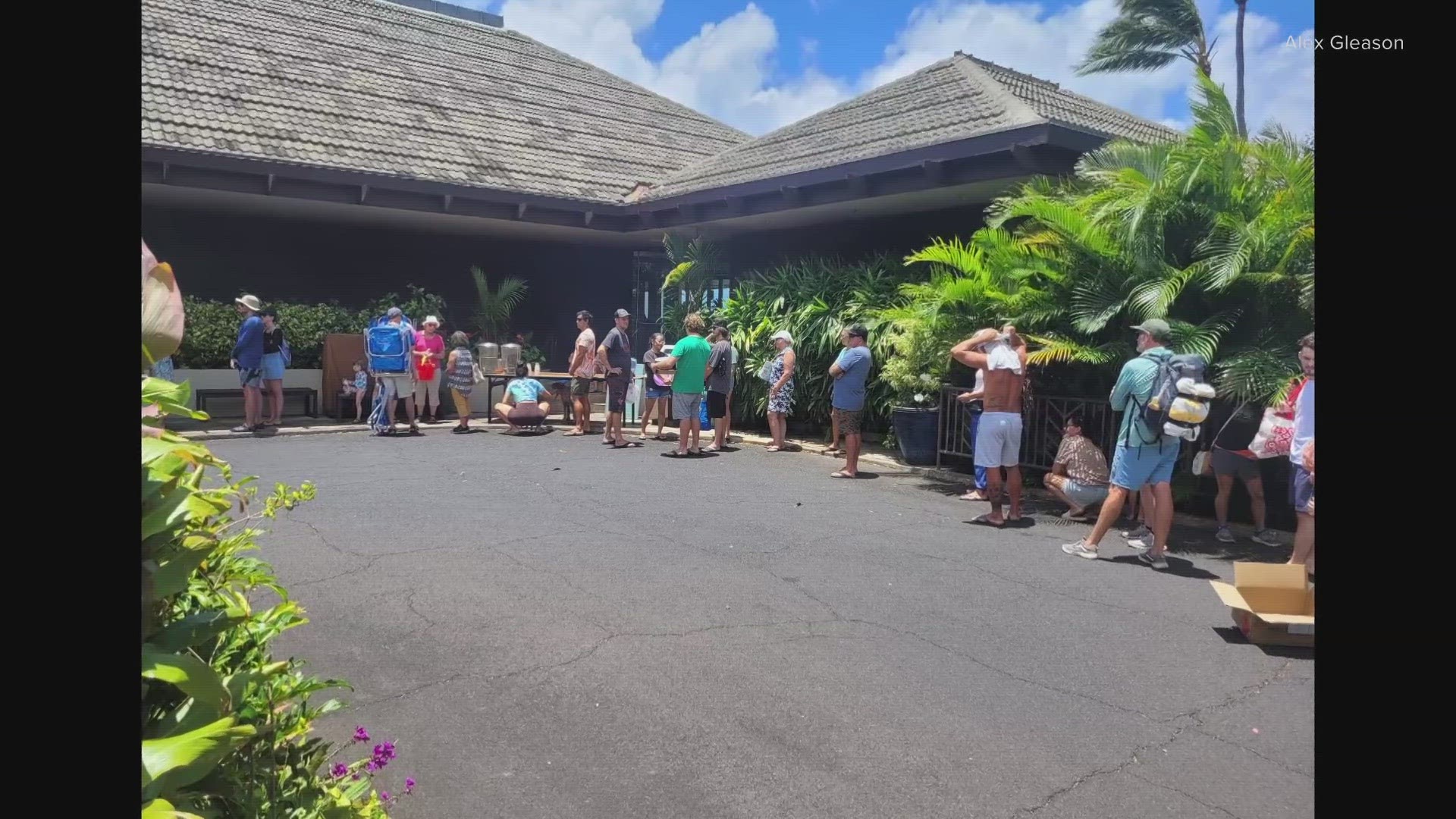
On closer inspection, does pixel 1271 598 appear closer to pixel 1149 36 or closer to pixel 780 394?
pixel 780 394

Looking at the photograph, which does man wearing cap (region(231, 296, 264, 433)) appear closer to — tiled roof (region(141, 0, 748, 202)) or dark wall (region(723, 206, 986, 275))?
tiled roof (region(141, 0, 748, 202))

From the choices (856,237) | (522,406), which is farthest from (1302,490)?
(522,406)

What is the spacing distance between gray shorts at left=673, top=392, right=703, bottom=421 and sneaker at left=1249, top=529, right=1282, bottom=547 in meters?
6.02

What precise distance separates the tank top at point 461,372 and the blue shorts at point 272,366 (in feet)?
7.23

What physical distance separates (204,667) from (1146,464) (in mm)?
6288

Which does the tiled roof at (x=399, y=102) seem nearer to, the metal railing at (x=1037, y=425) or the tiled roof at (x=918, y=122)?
the tiled roof at (x=918, y=122)

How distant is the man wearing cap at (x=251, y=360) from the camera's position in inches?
472

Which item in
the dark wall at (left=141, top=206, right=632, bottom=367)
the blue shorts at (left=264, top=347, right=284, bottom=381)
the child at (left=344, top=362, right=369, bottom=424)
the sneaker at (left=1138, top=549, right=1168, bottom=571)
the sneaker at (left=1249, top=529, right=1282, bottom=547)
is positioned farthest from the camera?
the dark wall at (left=141, top=206, right=632, bottom=367)

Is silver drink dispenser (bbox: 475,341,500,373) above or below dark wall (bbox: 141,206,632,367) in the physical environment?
below

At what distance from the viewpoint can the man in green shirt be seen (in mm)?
11273

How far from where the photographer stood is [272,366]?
1249 cm

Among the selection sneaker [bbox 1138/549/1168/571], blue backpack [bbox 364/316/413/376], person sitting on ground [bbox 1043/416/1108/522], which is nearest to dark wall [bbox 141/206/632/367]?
blue backpack [bbox 364/316/413/376]

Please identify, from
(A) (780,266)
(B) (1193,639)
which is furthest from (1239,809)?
(A) (780,266)

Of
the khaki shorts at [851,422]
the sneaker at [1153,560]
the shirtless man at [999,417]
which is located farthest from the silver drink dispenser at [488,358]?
the sneaker at [1153,560]
